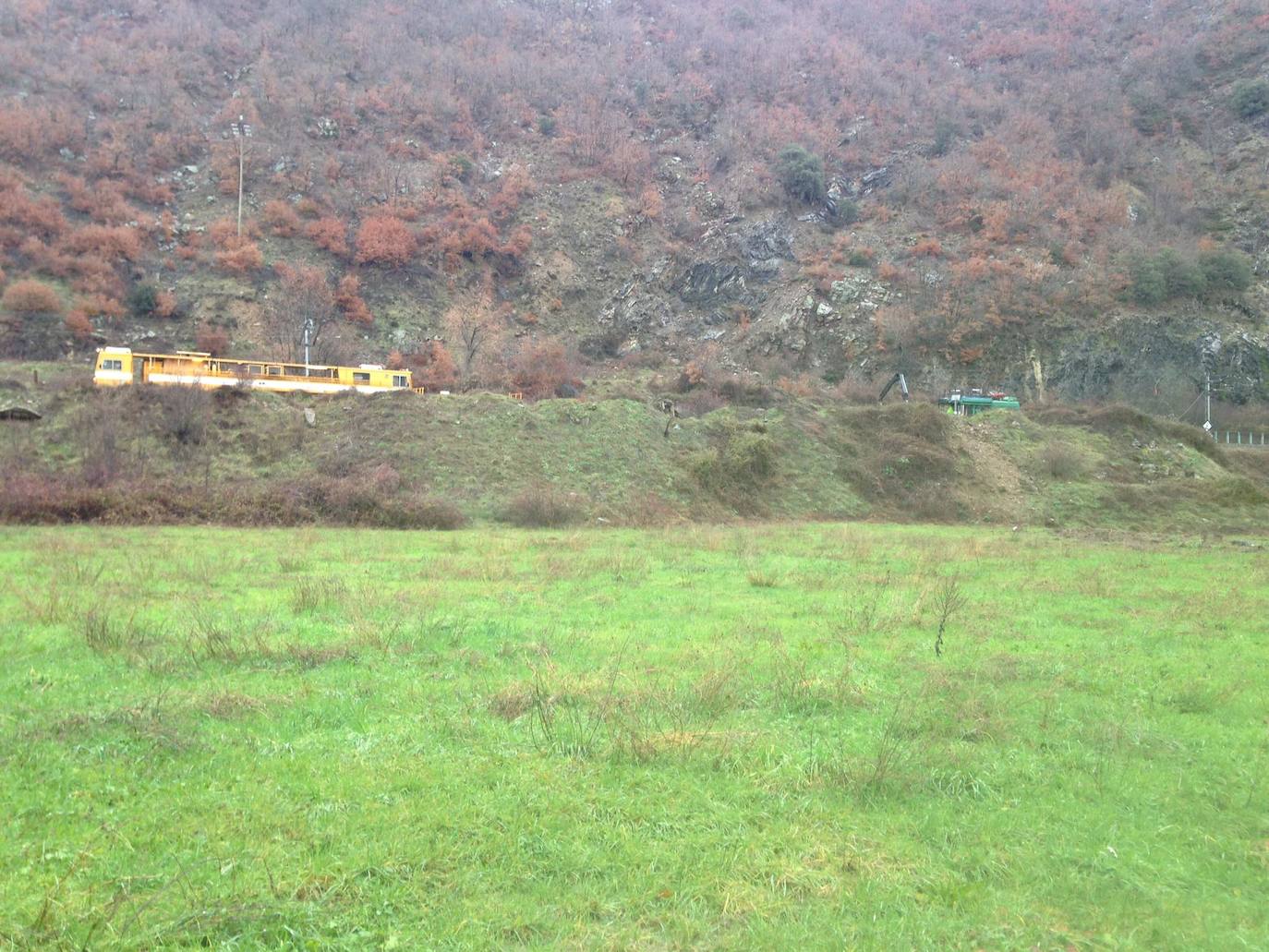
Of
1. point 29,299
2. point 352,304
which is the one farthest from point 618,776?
point 352,304

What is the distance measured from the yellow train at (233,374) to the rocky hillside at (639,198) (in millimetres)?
9798

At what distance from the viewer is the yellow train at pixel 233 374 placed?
34.4m

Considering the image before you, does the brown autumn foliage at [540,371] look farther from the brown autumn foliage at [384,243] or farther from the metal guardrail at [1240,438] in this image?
the metal guardrail at [1240,438]

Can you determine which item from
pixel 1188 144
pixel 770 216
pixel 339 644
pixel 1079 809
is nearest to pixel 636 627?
pixel 339 644

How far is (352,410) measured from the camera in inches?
1367

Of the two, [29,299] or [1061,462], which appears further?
[29,299]

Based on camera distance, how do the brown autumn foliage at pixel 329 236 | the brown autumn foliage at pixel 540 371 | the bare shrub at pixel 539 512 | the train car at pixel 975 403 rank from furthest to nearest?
the brown autumn foliage at pixel 329 236 → the train car at pixel 975 403 → the brown autumn foliage at pixel 540 371 → the bare shrub at pixel 539 512

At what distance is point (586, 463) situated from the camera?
3381cm

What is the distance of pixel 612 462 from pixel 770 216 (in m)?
46.4

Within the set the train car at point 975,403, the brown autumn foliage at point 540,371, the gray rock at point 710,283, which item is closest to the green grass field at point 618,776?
the brown autumn foliage at point 540,371

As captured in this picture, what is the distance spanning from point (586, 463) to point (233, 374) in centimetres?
1733

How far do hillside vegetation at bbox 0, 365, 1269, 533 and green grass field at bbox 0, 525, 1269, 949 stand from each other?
1574 cm

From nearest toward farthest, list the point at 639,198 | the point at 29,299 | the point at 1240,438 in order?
the point at 29,299 → the point at 1240,438 → the point at 639,198

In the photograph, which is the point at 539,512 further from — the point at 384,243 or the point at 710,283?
the point at 710,283
